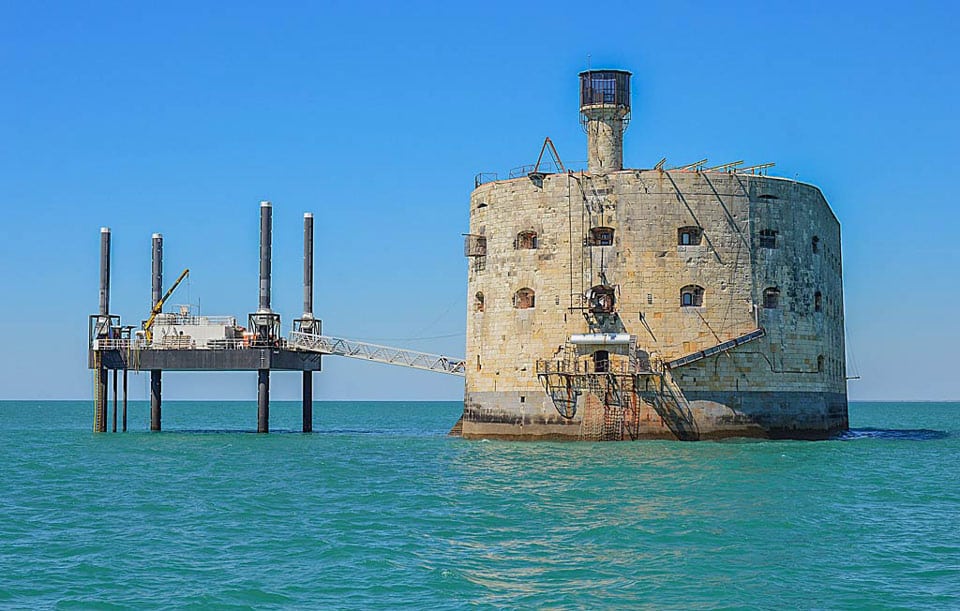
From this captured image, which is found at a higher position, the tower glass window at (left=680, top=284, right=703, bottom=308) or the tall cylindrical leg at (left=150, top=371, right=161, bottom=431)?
the tower glass window at (left=680, top=284, right=703, bottom=308)

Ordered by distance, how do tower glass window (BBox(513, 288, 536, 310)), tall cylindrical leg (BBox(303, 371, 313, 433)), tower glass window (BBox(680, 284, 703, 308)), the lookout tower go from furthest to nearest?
tall cylindrical leg (BBox(303, 371, 313, 433))
the lookout tower
tower glass window (BBox(513, 288, 536, 310))
tower glass window (BBox(680, 284, 703, 308))

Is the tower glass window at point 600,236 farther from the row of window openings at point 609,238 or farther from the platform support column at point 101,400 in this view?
the platform support column at point 101,400

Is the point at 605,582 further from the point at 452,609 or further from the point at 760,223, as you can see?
the point at 760,223

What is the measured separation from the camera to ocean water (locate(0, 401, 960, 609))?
57.9ft

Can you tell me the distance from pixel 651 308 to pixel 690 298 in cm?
140

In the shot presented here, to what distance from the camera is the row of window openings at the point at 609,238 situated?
41.0 meters

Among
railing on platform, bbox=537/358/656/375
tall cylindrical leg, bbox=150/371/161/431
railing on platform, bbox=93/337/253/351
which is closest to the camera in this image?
railing on platform, bbox=537/358/656/375

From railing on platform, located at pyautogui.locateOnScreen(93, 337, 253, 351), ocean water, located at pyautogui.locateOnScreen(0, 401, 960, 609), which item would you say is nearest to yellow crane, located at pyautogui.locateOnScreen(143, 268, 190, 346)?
railing on platform, located at pyautogui.locateOnScreen(93, 337, 253, 351)

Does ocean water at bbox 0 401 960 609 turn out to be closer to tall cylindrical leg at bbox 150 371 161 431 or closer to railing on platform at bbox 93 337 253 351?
railing on platform at bbox 93 337 253 351

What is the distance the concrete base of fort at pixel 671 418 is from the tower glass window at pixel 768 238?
4.95 m

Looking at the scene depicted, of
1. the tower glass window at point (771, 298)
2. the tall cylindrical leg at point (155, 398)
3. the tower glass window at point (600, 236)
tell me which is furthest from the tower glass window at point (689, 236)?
the tall cylindrical leg at point (155, 398)

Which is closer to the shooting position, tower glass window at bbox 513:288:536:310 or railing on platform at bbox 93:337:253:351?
tower glass window at bbox 513:288:536:310

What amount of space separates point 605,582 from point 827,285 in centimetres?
2902

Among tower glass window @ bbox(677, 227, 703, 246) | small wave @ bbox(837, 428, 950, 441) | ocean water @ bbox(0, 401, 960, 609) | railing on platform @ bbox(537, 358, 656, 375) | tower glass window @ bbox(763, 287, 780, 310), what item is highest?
tower glass window @ bbox(677, 227, 703, 246)
